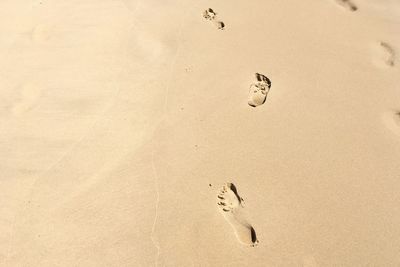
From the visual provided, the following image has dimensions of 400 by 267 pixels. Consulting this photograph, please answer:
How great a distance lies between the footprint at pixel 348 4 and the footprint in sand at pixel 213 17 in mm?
916

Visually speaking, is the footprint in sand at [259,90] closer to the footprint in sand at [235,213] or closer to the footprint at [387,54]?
the footprint in sand at [235,213]

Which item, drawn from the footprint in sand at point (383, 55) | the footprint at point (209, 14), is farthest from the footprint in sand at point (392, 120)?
the footprint at point (209, 14)

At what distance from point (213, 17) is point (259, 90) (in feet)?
2.47

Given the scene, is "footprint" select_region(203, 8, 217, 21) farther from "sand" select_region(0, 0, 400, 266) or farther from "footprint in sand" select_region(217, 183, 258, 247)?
"footprint in sand" select_region(217, 183, 258, 247)

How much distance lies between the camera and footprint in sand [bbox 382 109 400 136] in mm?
2252

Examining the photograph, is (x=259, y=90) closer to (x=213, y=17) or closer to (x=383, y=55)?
(x=213, y=17)

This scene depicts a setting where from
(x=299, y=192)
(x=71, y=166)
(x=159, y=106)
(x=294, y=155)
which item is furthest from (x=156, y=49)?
(x=299, y=192)

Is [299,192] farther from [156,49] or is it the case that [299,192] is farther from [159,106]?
[156,49]

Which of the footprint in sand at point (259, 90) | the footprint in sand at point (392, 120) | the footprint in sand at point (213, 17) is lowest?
the footprint in sand at point (259, 90)

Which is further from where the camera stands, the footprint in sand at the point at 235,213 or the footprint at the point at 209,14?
the footprint at the point at 209,14

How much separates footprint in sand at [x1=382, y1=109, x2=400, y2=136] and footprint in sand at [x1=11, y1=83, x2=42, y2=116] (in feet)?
7.03

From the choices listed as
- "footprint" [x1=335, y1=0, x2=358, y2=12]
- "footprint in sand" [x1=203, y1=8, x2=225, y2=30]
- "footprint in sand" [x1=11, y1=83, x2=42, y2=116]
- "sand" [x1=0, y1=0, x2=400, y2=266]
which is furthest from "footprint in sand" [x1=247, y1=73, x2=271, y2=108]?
"footprint in sand" [x1=11, y1=83, x2=42, y2=116]

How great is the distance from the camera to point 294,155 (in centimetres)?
212

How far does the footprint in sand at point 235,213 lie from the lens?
1.86 meters
